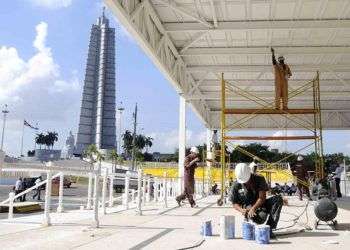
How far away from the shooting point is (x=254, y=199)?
698 cm

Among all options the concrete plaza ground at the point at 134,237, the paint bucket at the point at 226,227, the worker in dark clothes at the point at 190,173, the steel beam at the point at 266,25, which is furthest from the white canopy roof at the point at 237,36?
the paint bucket at the point at 226,227

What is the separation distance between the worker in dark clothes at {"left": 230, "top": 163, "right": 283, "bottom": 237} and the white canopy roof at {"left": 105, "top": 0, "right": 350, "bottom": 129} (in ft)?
Result: 18.3

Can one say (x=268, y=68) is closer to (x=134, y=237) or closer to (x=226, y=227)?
(x=226, y=227)

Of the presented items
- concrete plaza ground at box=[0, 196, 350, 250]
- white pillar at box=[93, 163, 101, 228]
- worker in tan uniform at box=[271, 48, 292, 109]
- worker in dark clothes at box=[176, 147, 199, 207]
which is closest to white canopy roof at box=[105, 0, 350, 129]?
worker in tan uniform at box=[271, 48, 292, 109]

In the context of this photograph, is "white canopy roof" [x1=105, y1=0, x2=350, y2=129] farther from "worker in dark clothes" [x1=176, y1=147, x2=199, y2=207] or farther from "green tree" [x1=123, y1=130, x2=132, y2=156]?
"green tree" [x1=123, y1=130, x2=132, y2=156]

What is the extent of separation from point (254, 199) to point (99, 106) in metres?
157

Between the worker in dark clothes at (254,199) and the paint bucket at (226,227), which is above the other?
the worker in dark clothes at (254,199)

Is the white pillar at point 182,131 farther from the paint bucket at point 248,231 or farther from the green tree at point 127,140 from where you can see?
the green tree at point 127,140

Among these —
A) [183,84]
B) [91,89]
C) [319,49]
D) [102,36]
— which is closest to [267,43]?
[319,49]

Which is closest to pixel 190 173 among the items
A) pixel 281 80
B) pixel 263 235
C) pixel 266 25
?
pixel 281 80

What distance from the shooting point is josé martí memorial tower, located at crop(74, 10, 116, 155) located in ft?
529

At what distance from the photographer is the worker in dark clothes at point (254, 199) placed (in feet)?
21.6

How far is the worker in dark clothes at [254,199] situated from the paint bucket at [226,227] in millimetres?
304

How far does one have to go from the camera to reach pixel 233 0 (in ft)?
43.3
